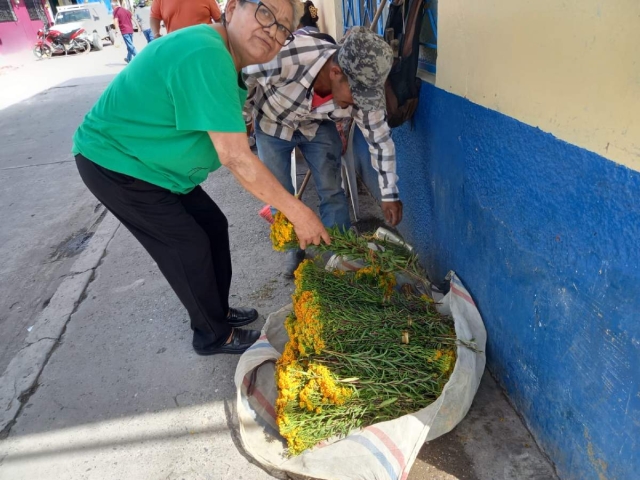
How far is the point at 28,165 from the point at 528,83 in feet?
23.5

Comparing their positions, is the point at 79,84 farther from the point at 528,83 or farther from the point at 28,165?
the point at 528,83

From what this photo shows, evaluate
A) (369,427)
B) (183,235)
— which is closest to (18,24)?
(183,235)

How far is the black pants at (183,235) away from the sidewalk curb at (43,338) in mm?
964

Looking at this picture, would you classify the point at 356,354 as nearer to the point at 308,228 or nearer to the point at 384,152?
the point at 308,228

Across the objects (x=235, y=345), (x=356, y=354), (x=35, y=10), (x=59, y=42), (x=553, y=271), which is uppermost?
(x=553, y=271)

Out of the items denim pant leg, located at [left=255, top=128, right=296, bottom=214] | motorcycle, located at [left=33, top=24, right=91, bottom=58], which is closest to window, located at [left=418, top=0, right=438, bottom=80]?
denim pant leg, located at [left=255, top=128, right=296, bottom=214]

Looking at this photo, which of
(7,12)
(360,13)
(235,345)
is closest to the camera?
(235,345)

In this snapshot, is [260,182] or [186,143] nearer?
[260,182]

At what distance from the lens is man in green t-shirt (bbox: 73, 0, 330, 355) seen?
1.56m

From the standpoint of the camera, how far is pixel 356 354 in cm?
181

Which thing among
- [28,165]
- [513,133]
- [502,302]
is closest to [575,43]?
[513,133]

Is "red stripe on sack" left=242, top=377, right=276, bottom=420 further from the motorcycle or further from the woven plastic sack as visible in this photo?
the motorcycle

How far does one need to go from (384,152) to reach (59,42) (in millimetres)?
24825

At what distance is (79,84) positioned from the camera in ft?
43.5
